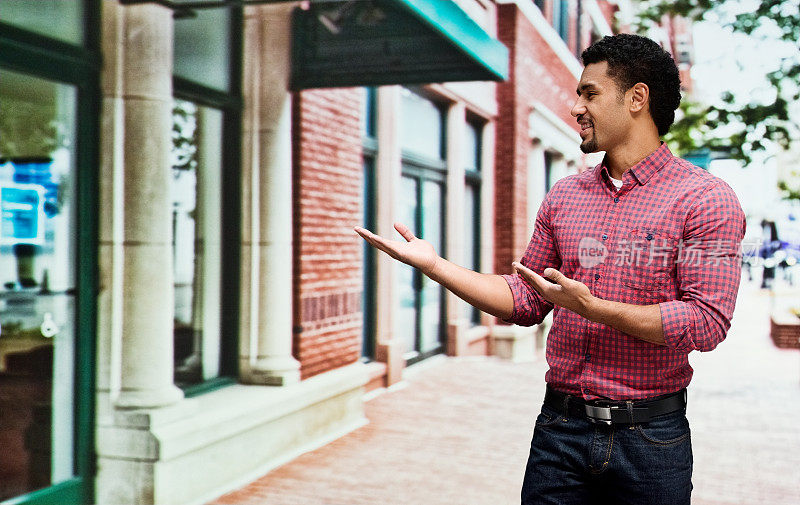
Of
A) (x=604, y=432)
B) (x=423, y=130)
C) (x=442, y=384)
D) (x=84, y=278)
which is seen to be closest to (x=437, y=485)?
(x=84, y=278)

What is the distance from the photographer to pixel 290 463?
22.3 feet

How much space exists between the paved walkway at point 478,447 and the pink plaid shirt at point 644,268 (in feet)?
11.8

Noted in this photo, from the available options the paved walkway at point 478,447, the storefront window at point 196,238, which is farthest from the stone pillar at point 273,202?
the paved walkway at point 478,447

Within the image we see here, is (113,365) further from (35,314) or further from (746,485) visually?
(746,485)

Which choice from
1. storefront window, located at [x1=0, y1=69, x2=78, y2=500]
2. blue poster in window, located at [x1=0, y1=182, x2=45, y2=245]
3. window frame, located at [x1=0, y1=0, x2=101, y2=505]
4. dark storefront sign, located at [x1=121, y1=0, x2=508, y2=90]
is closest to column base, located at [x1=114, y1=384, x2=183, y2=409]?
window frame, located at [x1=0, y1=0, x2=101, y2=505]

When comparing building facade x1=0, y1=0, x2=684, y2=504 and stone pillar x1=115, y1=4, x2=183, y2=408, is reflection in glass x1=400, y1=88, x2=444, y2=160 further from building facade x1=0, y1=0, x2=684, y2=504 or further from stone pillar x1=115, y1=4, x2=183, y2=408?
stone pillar x1=115, y1=4, x2=183, y2=408

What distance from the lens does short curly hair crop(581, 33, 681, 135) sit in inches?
98.3

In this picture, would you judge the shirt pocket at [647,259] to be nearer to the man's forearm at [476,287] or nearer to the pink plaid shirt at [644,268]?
the pink plaid shirt at [644,268]

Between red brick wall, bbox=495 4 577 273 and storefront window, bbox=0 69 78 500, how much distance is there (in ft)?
32.5

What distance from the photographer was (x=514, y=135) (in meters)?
14.4

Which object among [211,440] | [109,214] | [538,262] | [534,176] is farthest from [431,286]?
[538,262]

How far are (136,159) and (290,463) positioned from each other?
8.70ft

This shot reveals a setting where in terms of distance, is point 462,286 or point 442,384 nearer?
point 462,286

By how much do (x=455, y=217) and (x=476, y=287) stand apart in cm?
1043
